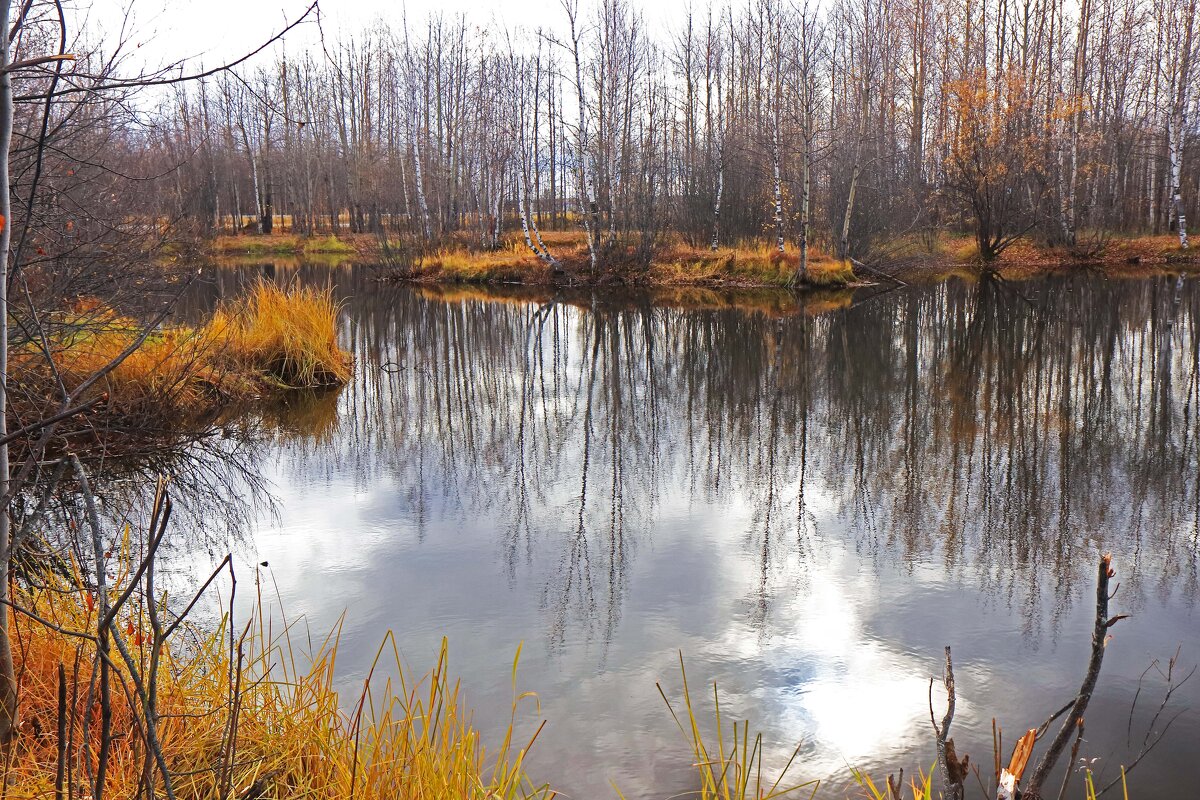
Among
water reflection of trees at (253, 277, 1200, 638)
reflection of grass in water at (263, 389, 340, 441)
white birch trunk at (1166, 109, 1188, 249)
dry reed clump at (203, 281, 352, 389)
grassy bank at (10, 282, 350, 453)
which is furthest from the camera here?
white birch trunk at (1166, 109, 1188, 249)

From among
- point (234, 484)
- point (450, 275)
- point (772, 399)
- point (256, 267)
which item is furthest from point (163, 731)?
point (256, 267)

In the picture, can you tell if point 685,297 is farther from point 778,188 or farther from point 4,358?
point 4,358

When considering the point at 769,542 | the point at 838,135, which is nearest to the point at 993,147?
the point at 838,135

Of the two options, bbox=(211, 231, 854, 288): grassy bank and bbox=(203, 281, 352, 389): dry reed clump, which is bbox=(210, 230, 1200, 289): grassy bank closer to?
bbox=(211, 231, 854, 288): grassy bank

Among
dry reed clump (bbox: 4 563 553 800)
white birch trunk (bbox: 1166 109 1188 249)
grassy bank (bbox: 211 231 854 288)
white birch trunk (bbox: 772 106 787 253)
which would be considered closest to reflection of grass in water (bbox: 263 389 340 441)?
dry reed clump (bbox: 4 563 553 800)

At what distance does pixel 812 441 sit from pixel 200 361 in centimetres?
607

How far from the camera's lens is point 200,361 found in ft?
30.5

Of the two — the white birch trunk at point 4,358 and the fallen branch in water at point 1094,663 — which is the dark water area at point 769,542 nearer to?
the white birch trunk at point 4,358

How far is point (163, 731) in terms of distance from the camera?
8.92 feet

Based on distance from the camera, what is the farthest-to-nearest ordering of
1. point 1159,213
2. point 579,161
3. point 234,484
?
1. point 1159,213
2. point 579,161
3. point 234,484

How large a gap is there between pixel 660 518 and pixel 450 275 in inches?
879

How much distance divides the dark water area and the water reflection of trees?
40mm

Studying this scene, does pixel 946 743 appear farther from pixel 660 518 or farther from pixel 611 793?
pixel 660 518

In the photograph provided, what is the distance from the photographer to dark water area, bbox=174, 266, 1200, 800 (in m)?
3.71
